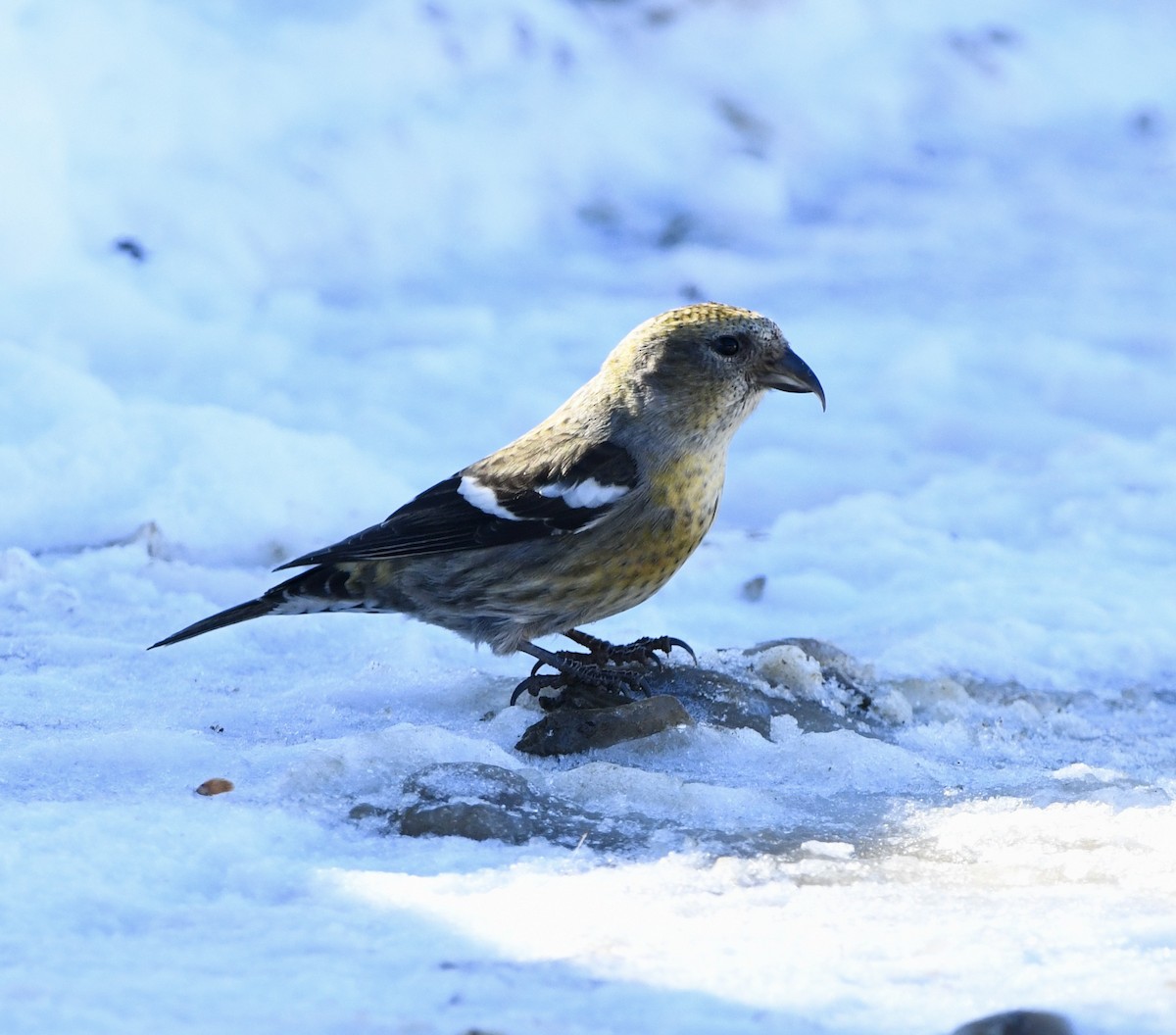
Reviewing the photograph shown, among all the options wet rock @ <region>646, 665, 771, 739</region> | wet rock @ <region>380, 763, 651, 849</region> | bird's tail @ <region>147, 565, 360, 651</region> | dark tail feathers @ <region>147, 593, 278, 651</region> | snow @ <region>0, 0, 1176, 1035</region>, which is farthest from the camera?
bird's tail @ <region>147, 565, 360, 651</region>

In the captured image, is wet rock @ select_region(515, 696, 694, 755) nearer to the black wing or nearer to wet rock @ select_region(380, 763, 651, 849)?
wet rock @ select_region(380, 763, 651, 849)

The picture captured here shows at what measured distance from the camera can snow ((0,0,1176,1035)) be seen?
7.75ft

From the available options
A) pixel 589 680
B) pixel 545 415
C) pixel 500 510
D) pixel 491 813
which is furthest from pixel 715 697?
pixel 545 415

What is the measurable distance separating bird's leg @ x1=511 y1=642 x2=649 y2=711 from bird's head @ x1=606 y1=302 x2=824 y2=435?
740 mm

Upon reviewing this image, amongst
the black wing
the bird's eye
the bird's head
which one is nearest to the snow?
the black wing

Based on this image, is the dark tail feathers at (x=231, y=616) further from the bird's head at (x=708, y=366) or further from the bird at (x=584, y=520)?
the bird's head at (x=708, y=366)

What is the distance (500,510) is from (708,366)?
74cm

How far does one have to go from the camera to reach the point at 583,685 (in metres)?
4.09

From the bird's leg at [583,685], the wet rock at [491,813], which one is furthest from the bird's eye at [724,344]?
the wet rock at [491,813]

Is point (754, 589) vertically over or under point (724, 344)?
under

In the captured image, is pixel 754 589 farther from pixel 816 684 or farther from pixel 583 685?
pixel 583 685

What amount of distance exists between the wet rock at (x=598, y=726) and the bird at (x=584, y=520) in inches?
15.4

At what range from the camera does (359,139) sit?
891 cm

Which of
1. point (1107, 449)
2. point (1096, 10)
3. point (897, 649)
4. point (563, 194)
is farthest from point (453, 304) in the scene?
point (1096, 10)
